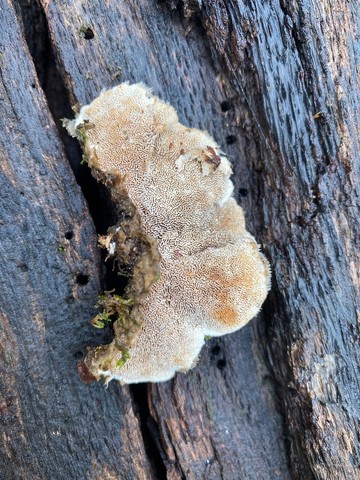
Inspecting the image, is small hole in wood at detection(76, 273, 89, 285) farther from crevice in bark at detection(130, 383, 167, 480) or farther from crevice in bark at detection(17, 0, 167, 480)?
crevice in bark at detection(130, 383, 167, 480)

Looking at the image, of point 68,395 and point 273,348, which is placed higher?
point 68,395

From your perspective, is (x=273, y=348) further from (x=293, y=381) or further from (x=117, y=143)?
(x=117, y=143)

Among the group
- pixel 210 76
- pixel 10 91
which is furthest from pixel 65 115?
pixel 210 76

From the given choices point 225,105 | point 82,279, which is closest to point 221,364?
point 82,279

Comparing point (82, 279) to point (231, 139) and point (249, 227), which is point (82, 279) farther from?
→ point (231, 139)

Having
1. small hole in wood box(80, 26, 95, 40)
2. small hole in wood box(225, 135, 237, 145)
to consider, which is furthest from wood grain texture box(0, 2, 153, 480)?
small hole in wood box(225, 135, 237, 145)

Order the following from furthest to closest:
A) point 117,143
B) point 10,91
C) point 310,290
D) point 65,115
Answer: point 65,115, point 310,290, point 10,91, point 117,143
